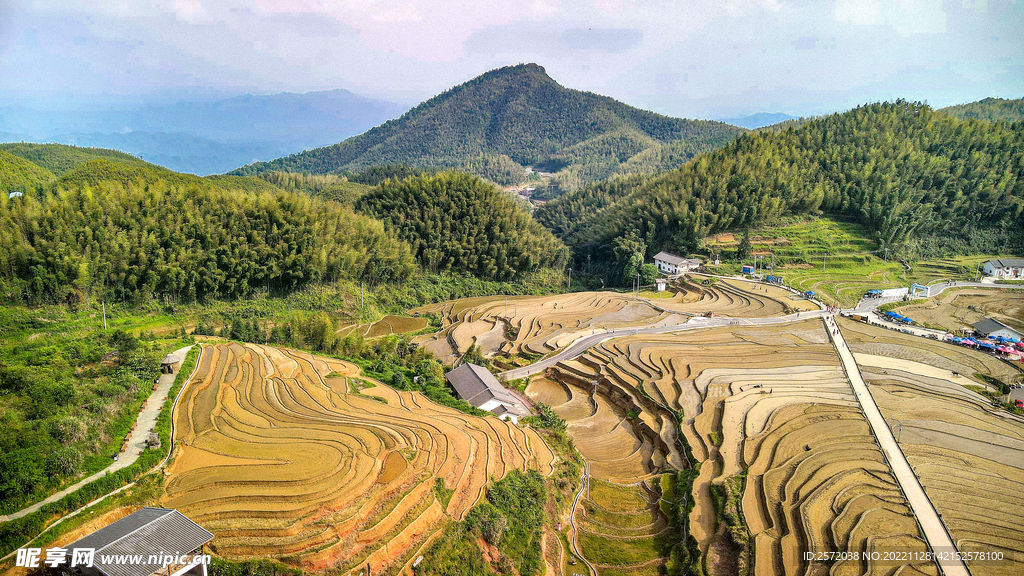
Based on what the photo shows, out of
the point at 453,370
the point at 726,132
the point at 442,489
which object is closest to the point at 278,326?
the point at 453,370

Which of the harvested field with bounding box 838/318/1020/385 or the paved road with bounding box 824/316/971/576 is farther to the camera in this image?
the harvested field with bounding box 838/318/1020/385

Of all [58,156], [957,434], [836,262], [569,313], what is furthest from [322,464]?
[58,156]

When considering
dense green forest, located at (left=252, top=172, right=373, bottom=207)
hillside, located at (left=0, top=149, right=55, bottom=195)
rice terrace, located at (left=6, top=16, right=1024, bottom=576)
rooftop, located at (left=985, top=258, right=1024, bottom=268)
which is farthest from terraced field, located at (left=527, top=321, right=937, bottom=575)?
→ dense green forest, located at (left=252, top=172, right=373, bottom=207)

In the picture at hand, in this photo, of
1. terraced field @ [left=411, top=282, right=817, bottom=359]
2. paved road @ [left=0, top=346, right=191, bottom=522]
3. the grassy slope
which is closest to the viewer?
paved road @ [left=0, top=346, right=191, bottom=522]

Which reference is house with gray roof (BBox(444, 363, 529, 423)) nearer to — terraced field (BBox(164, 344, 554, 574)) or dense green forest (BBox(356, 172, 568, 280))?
terraced field (BBox(164, 344, 554, 574))

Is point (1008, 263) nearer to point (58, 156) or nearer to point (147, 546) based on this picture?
point (147, 546)

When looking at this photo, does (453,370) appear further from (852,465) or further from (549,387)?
(852,465)
